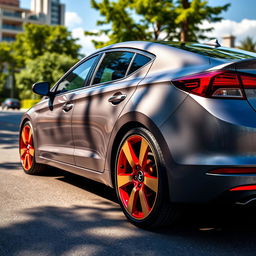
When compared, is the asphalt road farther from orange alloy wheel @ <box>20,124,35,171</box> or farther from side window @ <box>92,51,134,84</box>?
side window @ <box>92,51,134,84</box>

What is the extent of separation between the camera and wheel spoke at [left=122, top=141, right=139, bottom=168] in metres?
3.59

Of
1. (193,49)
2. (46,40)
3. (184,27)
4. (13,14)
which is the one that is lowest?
(193,49)

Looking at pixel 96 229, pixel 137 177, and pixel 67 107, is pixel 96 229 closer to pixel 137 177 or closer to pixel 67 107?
pixel 137 177

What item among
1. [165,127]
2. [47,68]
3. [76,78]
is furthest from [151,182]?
[47,68]

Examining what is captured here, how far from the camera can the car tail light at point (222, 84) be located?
305cm

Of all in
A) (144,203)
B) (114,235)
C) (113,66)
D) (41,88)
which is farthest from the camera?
(41,88)

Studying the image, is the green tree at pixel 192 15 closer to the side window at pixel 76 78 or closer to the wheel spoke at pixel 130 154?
the side window at pixel 76 78

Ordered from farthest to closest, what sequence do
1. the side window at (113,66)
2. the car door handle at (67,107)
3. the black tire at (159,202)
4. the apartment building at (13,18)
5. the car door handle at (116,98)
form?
the apartment building at (13,18)
the car door handle at (67,107)
the side window at (113,66)
the car door handle at (116,98)
the black tire at (159,202)

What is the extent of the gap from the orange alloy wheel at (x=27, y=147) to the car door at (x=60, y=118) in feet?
1.04

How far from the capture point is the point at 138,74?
3.78 metres

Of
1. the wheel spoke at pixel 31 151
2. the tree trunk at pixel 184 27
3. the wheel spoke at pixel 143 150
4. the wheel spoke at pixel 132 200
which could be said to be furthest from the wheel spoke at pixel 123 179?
the tree trunk at pixel 184 27

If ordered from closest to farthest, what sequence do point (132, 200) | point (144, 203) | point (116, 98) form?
point (144, 203), point (132, 200), point (116, 98)

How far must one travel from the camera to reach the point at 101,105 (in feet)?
13.3

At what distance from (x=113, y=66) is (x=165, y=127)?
4.24 feet
